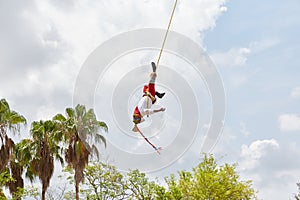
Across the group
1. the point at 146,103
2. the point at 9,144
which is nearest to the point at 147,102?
the point at 146,103

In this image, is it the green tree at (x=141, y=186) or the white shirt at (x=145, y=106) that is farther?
the green tree at (x=141, y=186)

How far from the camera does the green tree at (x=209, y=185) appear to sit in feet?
89.1

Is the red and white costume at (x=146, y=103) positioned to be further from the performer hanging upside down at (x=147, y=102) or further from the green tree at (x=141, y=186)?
the green tree at (x=141, y=186)

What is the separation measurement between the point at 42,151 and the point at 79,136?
227cm

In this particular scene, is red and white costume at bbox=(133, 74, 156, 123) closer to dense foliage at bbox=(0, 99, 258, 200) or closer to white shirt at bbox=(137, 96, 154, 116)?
white shirt at bbox=(137, 96, 154, 116)

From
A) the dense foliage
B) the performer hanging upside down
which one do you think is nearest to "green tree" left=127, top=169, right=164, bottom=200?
the dense foliage

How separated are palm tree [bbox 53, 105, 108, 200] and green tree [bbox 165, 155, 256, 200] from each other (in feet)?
18.8

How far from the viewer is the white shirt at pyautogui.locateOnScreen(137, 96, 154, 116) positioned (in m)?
9.68

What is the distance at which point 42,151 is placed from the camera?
25.0m

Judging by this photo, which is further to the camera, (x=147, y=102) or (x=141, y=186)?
(x=141, y=186)

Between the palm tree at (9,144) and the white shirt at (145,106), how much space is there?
15408 mm

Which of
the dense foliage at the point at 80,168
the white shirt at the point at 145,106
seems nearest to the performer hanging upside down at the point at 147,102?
the white shirt at the point at 145,106

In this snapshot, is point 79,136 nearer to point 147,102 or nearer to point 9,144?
point 9,144

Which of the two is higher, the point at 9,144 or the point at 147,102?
the point at 9,144
